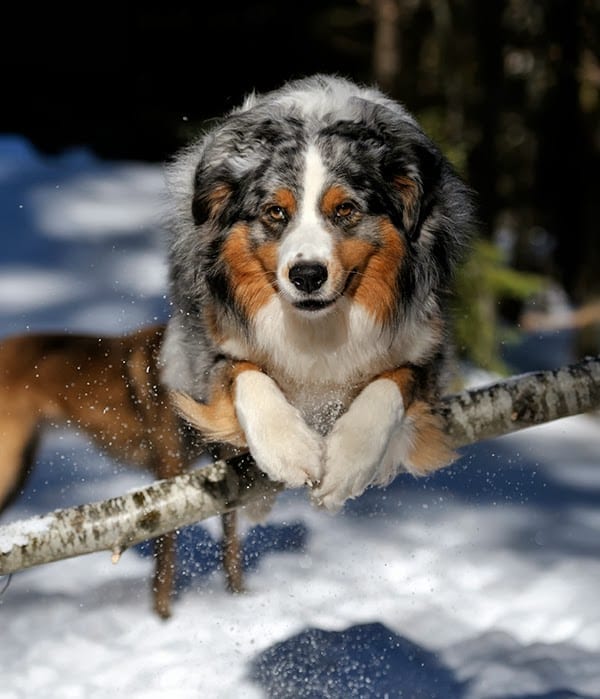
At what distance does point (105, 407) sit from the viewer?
5.20 m

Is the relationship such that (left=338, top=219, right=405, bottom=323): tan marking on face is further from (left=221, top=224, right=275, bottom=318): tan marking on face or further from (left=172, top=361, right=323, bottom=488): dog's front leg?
(left=172, top=361, right=323, bottom=488): dog's front leg

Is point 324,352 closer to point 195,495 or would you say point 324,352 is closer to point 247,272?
point 247,272

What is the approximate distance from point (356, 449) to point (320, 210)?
0.75 meters

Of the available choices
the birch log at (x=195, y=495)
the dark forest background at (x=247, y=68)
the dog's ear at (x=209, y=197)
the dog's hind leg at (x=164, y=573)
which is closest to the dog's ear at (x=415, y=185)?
the dog's ear at (x=209, y=197)

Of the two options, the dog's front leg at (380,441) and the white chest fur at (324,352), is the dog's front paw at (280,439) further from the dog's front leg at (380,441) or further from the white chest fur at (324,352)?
the white chest fur at (324,352)

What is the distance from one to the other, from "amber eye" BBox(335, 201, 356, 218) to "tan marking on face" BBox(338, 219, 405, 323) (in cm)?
10

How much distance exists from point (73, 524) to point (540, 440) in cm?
434

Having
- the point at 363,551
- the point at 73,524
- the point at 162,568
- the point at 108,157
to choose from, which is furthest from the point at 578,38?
the point at 73,524

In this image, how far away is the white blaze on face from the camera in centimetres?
343

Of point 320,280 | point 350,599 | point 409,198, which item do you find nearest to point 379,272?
point 409,198

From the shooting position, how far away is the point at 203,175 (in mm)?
3881

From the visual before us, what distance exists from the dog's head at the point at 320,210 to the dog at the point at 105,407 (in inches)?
41.6

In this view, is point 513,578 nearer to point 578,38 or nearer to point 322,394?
point 322,394

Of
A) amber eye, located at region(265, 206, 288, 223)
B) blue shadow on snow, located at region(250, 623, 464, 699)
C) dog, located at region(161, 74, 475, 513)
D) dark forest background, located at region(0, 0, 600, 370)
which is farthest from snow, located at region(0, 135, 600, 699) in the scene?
dark forest background, located at region(0, 0, 600, 370)
